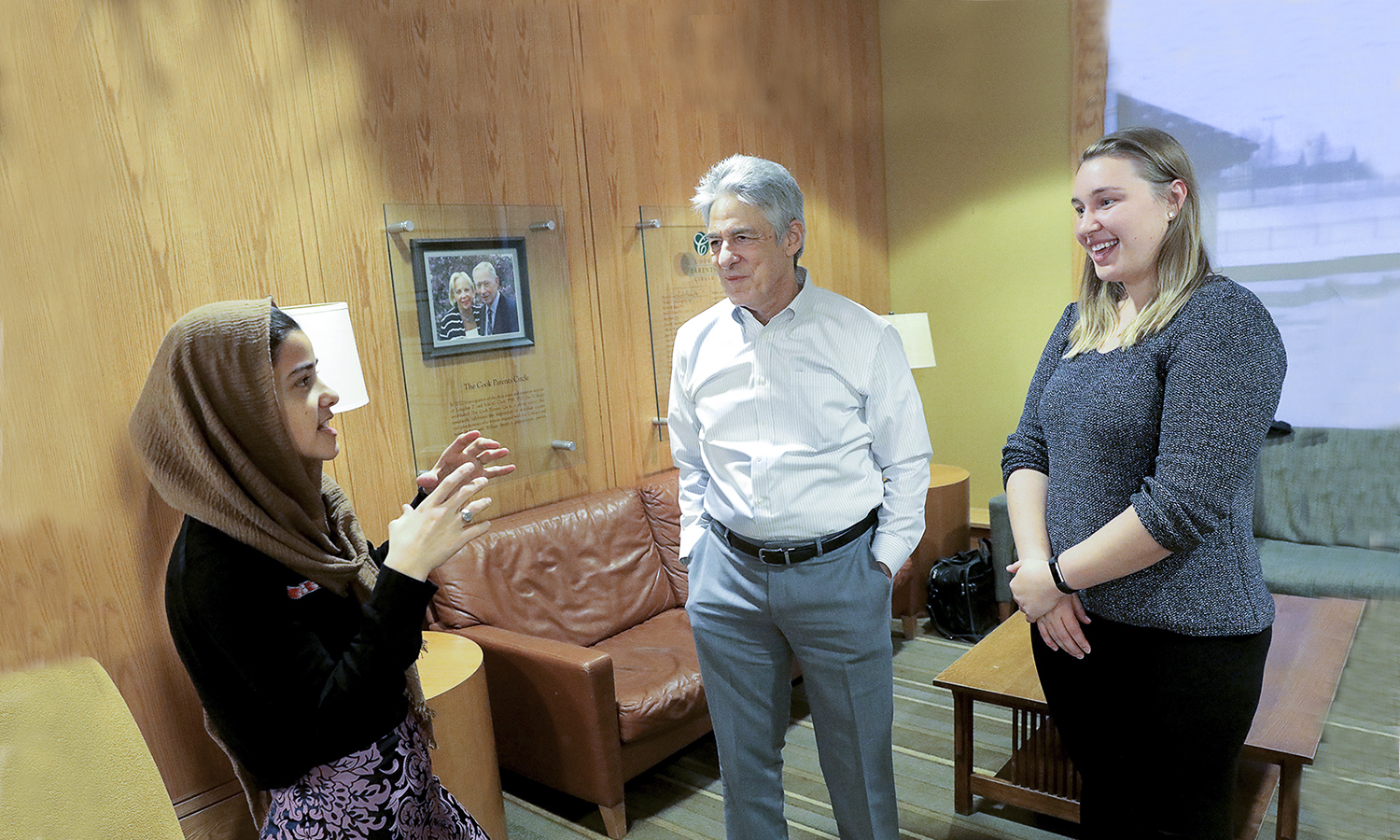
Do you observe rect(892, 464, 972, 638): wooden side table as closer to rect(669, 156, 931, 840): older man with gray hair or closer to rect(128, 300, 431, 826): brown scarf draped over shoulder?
rect(669, 156, 931, 840): older man with gray hair

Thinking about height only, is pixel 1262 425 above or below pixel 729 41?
below

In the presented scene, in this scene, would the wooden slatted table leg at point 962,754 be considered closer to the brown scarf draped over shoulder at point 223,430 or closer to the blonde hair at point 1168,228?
the blonde hair at point 1168,228

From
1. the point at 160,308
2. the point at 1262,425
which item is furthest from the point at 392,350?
the point at 1262,425

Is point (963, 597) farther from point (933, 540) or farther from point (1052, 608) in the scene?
point (1052, 608)

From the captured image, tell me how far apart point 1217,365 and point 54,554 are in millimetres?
2262

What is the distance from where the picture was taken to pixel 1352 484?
0.74m

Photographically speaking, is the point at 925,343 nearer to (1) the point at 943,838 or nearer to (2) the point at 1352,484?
(1) the point at 943,838

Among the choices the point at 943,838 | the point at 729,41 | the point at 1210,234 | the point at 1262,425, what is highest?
the point at 729,41

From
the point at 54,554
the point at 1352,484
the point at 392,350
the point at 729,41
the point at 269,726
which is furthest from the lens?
the point at 729,41

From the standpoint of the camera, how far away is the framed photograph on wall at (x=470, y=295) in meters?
2.75

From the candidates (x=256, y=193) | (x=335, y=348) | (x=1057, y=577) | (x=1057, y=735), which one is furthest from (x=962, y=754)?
(x=256, y=193)

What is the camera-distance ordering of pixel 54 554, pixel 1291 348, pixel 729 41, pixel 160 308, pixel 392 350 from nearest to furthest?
pixel 1291 348 → pixel 54 554 → pixel 160 308 → pixel 392 350 → pixel 729 41

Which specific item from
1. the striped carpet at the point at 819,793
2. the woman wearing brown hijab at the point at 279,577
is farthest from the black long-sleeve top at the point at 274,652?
the striped carpet at the point at 819,793

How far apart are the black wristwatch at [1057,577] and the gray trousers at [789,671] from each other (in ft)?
1.63
